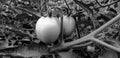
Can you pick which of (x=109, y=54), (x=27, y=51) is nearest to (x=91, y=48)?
(x=109, y=54)

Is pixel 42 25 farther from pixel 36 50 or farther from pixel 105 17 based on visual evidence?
pixel 105 17

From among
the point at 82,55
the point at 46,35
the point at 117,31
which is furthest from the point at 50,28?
the point at 117,31

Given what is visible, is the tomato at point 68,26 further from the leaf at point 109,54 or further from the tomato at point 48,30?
the leaf at point 109,54

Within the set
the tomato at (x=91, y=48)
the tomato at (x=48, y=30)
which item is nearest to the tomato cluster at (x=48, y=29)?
the tomato at (x=48, y=30)

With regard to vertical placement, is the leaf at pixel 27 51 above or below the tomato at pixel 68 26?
below

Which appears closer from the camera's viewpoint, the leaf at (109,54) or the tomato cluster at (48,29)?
the leaf at (109,54)

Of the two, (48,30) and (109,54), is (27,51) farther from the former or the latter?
(109,54)
